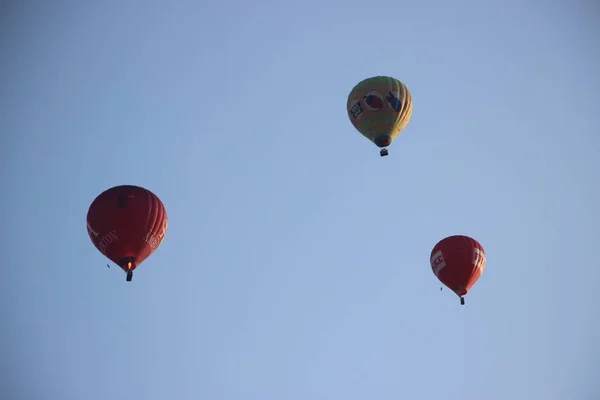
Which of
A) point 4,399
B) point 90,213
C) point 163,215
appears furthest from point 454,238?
point 4,399

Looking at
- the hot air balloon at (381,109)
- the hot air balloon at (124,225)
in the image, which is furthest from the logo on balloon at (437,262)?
the hot air balloon at (124,225)

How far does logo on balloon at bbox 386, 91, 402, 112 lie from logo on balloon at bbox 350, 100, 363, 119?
1063mm

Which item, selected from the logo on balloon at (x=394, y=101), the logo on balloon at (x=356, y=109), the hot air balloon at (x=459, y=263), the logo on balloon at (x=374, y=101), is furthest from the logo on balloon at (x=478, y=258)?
the logo on balloon at (x=356, y=109)

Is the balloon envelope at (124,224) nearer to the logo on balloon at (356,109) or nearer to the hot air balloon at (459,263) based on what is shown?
the logo on balloon at (356,109)

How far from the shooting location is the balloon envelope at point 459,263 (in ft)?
99.7

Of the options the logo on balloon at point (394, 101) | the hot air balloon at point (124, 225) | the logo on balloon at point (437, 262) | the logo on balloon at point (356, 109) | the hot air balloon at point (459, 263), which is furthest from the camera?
the logo on balloon at point (356, 109)

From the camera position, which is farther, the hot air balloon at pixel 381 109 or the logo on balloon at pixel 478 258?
the hot air balloon at pixel 381 109

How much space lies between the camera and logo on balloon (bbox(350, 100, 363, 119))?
32375 mm

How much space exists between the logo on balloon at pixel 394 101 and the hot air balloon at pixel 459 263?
489 cm

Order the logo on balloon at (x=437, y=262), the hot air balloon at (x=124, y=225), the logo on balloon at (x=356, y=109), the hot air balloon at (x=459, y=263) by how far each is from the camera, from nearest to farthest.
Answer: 1. the hot air balloon at (x=124, y=225)
2. the hot air balloon at (x=459, y=263)
3. the logo on balloon at (x=437, y=262)
4. the logo on balloon at (x=356, y=109)

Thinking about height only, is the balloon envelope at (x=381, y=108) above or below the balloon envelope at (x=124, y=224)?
above

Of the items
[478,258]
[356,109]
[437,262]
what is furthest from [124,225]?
[478,258]

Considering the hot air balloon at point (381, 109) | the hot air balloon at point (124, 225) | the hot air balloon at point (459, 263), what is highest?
the hot air balloon at point (381, 109)

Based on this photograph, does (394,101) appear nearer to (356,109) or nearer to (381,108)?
(381,108)
